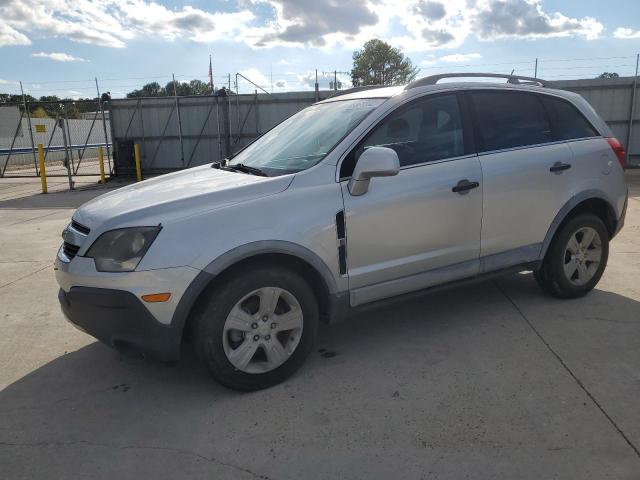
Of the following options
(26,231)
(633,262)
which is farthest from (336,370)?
(26,231)

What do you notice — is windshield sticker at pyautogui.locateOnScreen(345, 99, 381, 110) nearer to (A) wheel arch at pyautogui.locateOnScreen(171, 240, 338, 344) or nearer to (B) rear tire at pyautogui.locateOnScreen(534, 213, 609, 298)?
(A) wheel arch at pyautogui.locateOnScreen(171, 240, 338, 344)

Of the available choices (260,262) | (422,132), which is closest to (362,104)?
(422,132)

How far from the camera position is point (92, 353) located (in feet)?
12.6

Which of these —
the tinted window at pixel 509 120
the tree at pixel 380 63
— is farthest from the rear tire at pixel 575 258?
the tree at pixel 380 63

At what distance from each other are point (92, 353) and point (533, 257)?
350 cm

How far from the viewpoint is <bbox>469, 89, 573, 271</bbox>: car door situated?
12.8 feet

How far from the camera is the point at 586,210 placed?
4.52 metres

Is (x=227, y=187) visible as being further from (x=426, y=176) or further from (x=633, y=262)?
(x=633, y=262)

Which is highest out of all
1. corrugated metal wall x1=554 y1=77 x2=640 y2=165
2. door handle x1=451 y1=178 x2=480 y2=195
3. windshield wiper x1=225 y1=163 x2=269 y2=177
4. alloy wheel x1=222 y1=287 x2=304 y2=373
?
corrugated metal wall x1=554 y1=77 x2=640 y2=165

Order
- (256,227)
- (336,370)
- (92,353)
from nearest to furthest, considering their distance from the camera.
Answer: (256,227) < (336,370) < (92,353)

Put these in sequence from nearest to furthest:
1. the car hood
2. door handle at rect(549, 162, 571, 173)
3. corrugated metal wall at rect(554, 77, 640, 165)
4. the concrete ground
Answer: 1. the concrete ground
2. the car hood
3. door handle at rect(549, 162, 571, 173)
4. corrugated metal wall at rect(554, 77, 640, 165)

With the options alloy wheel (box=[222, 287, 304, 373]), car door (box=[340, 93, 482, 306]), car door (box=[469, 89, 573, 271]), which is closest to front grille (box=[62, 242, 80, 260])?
alloy wheel (box=[222, 287, 304, 373])

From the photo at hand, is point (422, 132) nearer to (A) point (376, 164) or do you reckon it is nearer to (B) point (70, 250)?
(A) point (376, 164)

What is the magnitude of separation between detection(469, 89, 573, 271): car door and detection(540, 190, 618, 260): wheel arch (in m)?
0.07
